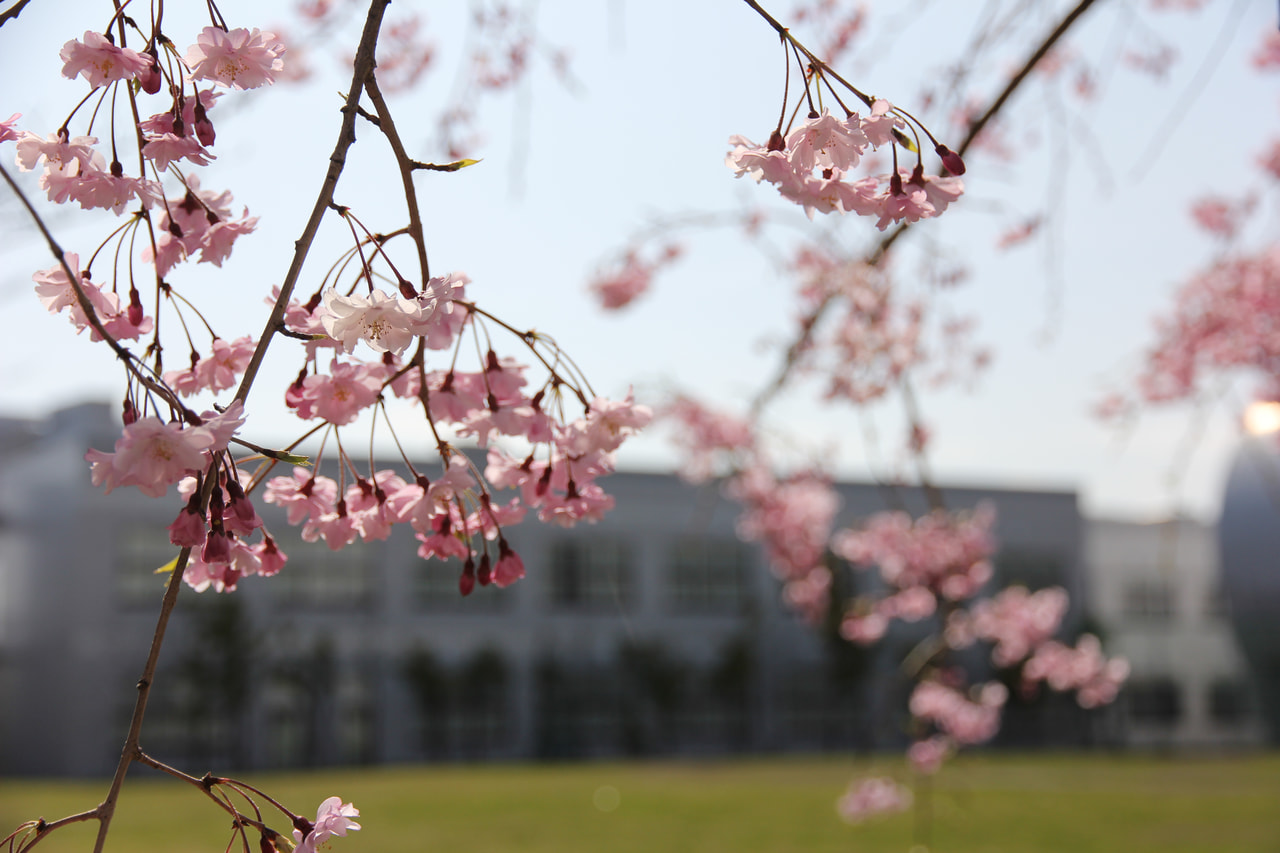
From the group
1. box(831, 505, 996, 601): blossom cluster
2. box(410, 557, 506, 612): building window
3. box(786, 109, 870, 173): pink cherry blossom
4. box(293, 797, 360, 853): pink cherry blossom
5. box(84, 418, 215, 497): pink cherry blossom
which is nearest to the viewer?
box(84, 418, 215, 497): pink cherry blossom

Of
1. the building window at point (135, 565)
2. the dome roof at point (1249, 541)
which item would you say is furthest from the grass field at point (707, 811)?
the dome roof at point (1249, 541)

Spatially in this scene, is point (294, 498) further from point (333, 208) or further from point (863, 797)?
point (863, 797)

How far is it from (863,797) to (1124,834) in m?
3.27

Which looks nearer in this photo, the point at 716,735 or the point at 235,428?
the point at 235,428

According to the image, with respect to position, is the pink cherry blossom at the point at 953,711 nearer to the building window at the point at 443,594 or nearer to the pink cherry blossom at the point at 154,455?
the pink cherry blossom at the point at 154,455

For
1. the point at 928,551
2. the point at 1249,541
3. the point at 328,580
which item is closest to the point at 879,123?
the point at 928,551

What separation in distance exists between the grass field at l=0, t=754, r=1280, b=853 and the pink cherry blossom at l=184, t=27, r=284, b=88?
578 cm

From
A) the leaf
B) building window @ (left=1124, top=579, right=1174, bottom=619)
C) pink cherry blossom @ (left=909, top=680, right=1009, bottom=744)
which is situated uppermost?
the leaf

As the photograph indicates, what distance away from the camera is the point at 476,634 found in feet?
67.3

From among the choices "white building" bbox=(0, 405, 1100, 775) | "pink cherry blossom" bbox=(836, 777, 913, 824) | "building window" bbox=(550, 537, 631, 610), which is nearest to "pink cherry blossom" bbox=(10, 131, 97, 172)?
"pink cherry blossom" bbox=(836, 777, 913, 824)

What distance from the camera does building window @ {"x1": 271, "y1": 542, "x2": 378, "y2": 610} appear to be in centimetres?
1902

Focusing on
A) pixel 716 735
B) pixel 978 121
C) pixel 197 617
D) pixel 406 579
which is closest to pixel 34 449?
pixel 197 617

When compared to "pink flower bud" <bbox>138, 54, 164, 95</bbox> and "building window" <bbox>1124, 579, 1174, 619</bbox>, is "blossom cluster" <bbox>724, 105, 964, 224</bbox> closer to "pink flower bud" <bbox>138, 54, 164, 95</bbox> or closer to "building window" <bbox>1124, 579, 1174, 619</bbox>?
"pink flower bud" <bbox>138, 54, 164, 95</bbox>

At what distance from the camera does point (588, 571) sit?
21.6 meters
